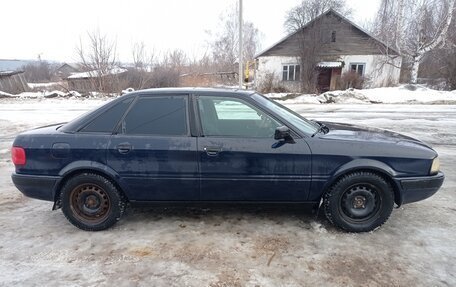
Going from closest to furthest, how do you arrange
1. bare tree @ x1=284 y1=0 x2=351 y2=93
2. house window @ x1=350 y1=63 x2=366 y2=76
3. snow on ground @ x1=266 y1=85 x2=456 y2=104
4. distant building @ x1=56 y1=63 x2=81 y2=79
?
snow on ground @ x1=266 y1=85 x2=456 y2=104
bare tree @ x1=284 y1=0 x2=351 y2=93
house window @ x1=350 y1=63 x2=366 y2=76
distant building @ x1=56 y1=63 x2=81 y2=79

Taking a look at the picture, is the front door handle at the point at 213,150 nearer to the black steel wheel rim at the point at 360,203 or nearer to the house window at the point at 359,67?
the black steel wheel rim at the point at 360,203

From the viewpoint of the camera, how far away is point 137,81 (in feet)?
86.9

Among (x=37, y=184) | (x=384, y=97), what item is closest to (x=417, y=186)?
(x=37, y=184)

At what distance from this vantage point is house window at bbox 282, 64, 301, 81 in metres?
27.2

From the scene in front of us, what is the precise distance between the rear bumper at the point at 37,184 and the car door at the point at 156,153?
704 millimetres

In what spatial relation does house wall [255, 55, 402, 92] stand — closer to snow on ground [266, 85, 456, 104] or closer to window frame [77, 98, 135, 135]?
snow on ground [266, 85, 456, 104]

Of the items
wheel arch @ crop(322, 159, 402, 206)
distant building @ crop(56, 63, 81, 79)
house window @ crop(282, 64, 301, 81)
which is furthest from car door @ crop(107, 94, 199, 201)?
house window @ crop(282, 64, 301, 81)

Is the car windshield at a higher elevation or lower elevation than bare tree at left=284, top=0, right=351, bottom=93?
lower

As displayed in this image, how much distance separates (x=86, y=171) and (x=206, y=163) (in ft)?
4.35

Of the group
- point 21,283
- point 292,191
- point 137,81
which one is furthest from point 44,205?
point 137,81

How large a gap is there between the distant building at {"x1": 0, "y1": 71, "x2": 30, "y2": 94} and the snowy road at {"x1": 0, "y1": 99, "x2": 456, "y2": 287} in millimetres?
28628

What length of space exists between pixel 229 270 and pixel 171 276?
1.67 ft

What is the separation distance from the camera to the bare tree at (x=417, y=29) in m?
23.2

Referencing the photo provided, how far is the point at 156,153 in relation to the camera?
136 inches
